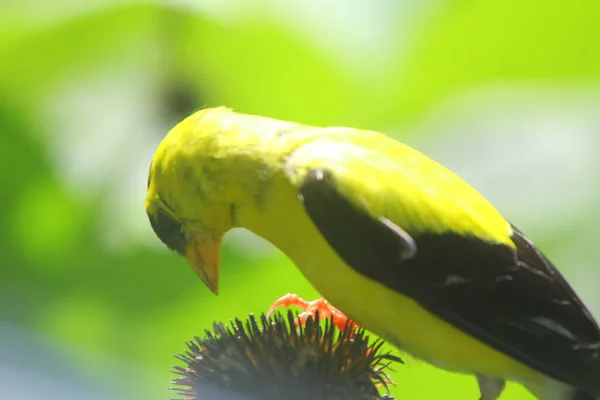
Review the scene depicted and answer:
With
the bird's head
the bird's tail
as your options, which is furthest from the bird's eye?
the bird's tail

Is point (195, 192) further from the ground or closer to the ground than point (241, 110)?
closer to the ground

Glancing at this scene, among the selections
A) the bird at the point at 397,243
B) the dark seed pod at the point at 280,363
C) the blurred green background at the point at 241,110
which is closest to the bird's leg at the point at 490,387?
the bird at the point at 397,243

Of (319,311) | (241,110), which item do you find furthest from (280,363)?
(241,110)

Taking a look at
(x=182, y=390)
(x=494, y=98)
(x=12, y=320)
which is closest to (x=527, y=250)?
(x=182, y=390)

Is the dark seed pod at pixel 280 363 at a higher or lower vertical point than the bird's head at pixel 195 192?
lower

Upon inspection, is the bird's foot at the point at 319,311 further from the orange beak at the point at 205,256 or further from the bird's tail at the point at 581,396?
the bird's tail at the point at 581,396

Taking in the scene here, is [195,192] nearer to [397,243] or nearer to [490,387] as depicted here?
[397,243]
